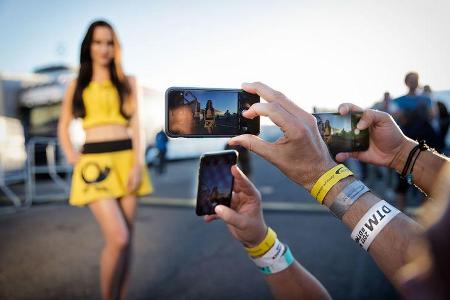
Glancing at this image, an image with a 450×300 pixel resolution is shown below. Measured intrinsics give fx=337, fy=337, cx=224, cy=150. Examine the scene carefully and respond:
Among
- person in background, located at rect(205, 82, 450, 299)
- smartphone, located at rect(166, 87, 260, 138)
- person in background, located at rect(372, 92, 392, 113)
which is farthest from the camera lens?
person in background, located at rect(372, 92, 392, 113)

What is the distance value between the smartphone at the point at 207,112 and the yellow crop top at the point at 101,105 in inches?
58.2

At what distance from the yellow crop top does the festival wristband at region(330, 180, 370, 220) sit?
1976 mm

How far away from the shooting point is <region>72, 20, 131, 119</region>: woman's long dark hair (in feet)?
8.23

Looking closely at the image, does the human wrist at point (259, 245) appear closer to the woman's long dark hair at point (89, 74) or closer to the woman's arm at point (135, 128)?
the woman's arm at point (135, 128)

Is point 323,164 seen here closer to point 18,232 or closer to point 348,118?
point 348,118

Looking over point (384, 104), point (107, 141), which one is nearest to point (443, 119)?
point (384, 104)

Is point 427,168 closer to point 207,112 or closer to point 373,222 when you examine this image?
point 373,222

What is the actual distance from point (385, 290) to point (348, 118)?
1968mm

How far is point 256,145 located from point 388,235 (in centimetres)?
44

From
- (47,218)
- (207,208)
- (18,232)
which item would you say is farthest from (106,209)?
(47,218)

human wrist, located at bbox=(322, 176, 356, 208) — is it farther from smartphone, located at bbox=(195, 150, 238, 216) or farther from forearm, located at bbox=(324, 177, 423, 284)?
smartphone, located at bbox=(195, 150, 238, 216)

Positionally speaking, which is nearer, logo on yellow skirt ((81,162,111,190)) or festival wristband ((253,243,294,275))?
festival wristband ((253,243,294,275))

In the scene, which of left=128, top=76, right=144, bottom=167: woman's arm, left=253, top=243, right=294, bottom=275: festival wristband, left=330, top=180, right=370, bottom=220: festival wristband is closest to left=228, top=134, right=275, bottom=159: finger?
left=330, top=180, right=370, bottom=220: festival wristband

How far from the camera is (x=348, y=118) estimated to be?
141cm
